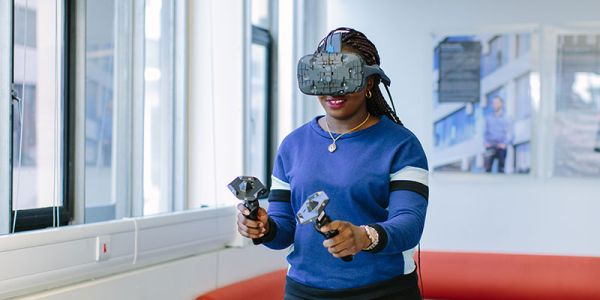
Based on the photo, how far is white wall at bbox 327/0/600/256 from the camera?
4.40m

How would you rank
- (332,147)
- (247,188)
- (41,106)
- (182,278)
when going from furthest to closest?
(182,278)
(41,106)
(332,147)
(247,188)

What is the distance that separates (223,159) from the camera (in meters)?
3.61

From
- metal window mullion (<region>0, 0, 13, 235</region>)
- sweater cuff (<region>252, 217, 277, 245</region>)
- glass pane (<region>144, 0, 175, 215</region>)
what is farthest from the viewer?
glass pane (<region>144, 0, 175, 215</region>)

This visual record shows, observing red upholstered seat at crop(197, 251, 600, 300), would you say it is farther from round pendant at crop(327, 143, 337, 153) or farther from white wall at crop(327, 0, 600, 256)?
round pendant at crop(327, 143, 337, 153)

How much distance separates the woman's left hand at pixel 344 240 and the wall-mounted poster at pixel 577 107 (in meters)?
3.11

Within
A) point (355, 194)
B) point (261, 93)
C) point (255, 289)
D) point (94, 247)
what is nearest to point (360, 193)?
point (355, 194)

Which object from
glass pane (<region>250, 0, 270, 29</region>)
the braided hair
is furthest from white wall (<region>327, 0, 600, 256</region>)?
the braided hair

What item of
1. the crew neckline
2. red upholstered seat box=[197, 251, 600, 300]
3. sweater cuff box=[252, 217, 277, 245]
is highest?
the crew neckline

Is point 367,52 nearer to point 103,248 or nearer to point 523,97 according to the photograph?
point 103,248

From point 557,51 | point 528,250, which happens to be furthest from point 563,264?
point 557,51

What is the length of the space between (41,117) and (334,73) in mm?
1489

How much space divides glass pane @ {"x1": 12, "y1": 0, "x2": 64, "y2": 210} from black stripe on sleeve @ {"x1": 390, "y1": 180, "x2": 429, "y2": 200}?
1421 mm

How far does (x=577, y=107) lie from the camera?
437 centimetres

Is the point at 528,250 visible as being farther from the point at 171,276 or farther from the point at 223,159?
the point at 171,276
